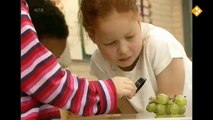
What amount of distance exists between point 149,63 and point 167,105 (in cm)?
14

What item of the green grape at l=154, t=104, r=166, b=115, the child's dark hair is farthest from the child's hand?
the child's dark hair

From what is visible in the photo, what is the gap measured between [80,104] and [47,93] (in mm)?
67

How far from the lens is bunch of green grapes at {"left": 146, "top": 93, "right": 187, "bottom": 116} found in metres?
0.78

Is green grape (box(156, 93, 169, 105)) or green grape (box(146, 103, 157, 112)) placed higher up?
green grape (box(156, 93, 169, 105))

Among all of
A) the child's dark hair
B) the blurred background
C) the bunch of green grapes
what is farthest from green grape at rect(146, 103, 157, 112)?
the child's dark hair

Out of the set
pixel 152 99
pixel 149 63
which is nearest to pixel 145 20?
pixel 149 63

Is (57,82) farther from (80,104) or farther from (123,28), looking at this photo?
(123,28)

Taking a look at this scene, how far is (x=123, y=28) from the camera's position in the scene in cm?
82

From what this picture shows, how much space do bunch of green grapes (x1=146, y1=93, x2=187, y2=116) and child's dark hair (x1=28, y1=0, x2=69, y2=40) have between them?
11.0 inches

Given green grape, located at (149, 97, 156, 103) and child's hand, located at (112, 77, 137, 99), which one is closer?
child's hand, located at (112, 77, 137, 99)

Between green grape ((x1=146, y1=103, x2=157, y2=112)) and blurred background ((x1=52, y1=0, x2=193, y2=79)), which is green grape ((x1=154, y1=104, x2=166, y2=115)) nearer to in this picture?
green grape ((x1=146, y1=103, x2=157, y2=112))

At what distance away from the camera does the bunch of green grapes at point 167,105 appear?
30.7 inches
